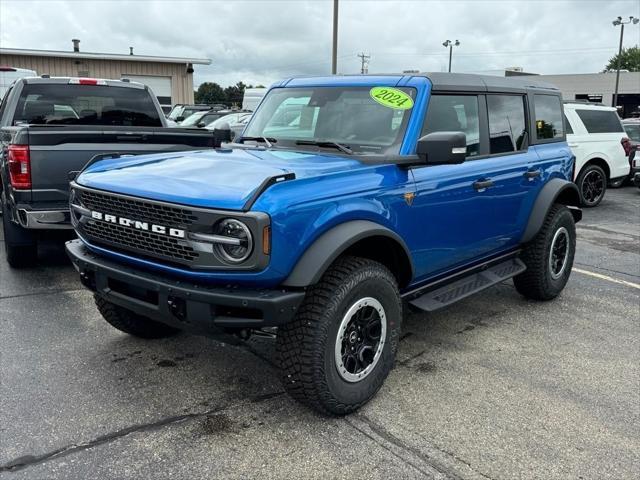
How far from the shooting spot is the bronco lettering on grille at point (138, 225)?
299cm

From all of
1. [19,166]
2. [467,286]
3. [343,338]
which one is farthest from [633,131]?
[19,166]

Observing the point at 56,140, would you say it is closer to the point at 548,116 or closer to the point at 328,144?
the point at 328,144

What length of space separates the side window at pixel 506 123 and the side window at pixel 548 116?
30cm

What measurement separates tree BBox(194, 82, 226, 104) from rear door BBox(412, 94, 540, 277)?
247 feet

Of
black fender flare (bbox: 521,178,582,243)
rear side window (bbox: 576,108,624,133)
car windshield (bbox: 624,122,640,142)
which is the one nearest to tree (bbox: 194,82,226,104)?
car windshield (bbox: 624,122,640,142)

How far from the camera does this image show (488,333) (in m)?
4.69

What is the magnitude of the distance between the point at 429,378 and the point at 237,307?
159 centimetres

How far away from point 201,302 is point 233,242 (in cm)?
34

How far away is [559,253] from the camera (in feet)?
18.3

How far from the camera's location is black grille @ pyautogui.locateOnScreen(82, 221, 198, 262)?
301cm

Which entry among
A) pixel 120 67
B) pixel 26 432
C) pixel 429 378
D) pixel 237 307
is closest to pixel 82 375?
pixel 26 432

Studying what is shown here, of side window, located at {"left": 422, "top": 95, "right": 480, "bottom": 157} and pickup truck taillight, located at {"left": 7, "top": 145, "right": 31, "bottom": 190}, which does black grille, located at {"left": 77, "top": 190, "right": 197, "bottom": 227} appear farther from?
pickup truck taillight, located at {"left": 7, "top": 145, "right": 31, "bottom": 190}

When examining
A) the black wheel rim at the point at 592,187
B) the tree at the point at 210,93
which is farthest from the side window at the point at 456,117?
the tree at the point at 210,93

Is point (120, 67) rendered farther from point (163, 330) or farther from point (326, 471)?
point (326, 471)
